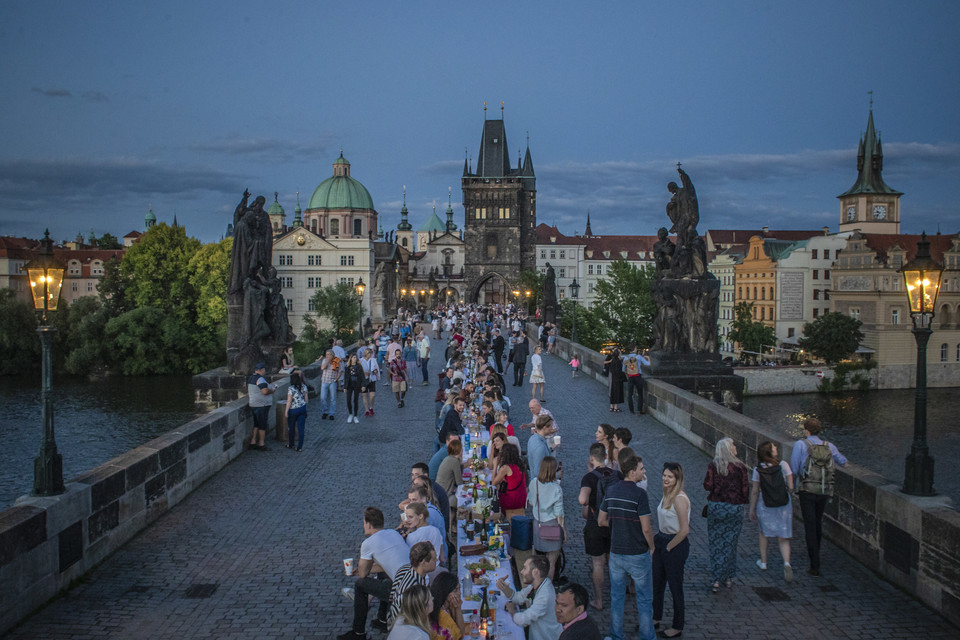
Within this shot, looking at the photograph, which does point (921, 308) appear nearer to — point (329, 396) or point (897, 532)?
point (897, 532)

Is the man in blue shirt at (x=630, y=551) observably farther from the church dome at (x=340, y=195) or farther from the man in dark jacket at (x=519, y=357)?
the church dome at (x=340, y=195)

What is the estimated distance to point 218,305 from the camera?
57.5m

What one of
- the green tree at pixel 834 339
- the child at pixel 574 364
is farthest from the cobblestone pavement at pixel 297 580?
the green tree at pixel 834 339

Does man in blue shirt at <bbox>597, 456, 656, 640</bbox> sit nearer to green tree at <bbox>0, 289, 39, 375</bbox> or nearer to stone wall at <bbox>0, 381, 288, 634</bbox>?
stone wall at <bbox>0, 381, 288, 634</bbox>

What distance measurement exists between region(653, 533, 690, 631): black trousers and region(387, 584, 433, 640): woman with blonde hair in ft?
7.55

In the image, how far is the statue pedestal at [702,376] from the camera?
1572 centimetres

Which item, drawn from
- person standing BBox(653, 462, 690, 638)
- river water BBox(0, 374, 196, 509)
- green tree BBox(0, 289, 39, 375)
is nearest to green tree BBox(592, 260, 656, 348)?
river water BBox(0, 374, 196, 509)

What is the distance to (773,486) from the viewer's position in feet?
22.9

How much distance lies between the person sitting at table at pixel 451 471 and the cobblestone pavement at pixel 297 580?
111 cm

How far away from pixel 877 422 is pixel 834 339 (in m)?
15.5

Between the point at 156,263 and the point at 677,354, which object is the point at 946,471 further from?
the point at 156,263

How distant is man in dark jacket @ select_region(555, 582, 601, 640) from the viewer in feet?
15.1

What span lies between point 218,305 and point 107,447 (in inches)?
1061

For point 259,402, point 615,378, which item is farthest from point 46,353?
point 615,378
